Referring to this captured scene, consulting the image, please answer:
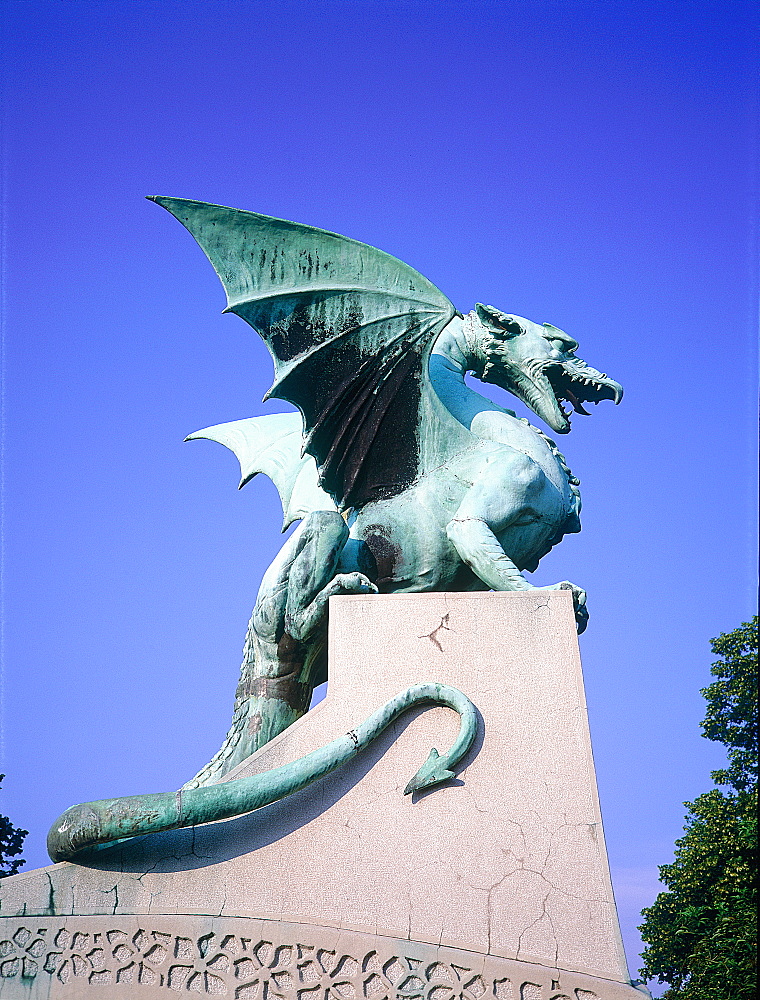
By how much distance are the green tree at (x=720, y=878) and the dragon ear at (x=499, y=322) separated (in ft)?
30.5

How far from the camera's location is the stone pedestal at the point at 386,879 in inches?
165

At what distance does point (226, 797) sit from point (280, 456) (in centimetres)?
304

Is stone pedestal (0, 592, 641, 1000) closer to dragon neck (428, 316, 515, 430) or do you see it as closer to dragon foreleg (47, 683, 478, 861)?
dragon foreleg (47, 683, 478, 861)

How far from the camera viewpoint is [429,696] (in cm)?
480

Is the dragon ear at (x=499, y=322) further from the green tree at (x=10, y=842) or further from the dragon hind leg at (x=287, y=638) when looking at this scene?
the green tree at (x=10, y=842)

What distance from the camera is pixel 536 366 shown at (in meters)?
6.42

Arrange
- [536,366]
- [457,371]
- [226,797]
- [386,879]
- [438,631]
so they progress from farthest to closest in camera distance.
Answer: [457,371]
[536,366]
[438,631]
[226,797]
[386,879]

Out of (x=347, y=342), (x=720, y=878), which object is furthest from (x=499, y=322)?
(x=720, y=878)

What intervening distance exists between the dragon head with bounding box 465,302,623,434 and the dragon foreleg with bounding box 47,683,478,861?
2355mm

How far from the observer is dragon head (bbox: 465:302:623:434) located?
6387mm

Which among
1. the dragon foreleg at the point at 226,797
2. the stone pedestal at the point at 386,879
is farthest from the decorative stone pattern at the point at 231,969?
the dragon foreleg at the point at 226,797

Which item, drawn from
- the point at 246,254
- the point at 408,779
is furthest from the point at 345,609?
the point at 246,254

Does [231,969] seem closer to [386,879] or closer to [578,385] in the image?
[386,879]

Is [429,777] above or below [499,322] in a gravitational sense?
below
